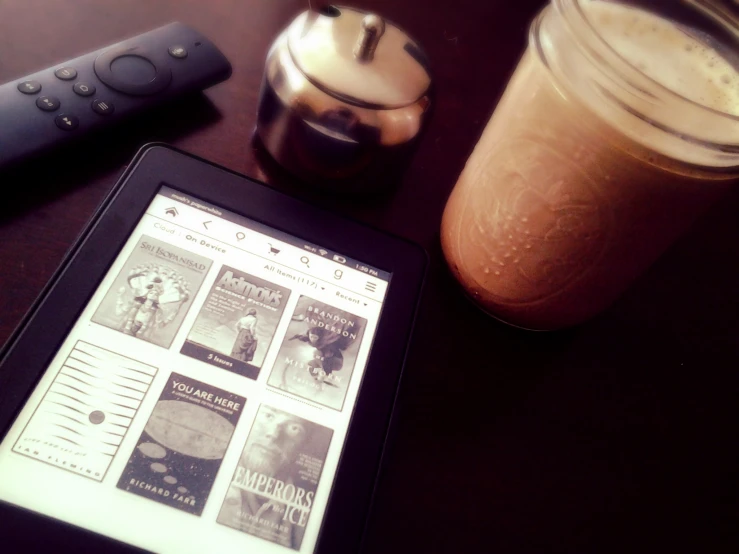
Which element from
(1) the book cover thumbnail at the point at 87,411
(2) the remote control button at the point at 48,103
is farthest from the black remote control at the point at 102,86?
(1) the book cover thumbnail at the point at 87,411

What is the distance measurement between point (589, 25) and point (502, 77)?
23 centimetres

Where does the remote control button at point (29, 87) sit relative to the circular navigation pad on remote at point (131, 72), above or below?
below

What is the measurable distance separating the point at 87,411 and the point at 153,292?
0.18 ft

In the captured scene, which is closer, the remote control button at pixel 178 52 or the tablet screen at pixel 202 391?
the tablet screen at pixel 202 391

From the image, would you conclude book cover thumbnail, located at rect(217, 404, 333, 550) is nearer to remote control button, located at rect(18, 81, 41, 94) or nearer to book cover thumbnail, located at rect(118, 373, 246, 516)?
book cover thumbnail, located at rect(118, 373, 246, 516)

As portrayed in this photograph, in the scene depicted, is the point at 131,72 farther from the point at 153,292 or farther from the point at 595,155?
the point at 595,155

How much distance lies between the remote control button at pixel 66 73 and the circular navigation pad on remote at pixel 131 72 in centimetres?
1

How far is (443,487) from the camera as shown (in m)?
0.27

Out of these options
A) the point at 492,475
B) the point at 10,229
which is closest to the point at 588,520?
the point at 492,475

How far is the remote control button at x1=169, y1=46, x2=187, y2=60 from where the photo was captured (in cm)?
34

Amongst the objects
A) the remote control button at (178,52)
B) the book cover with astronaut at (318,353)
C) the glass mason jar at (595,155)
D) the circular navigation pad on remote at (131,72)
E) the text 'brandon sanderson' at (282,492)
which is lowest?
the text 'brandon sanderson' at (282,492)

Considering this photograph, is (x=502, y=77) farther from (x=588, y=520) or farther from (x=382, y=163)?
(x=588, y=520)

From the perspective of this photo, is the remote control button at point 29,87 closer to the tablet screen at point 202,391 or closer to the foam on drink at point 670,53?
the tablet screen at point 202,391

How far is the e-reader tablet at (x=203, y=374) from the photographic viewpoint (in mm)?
216
